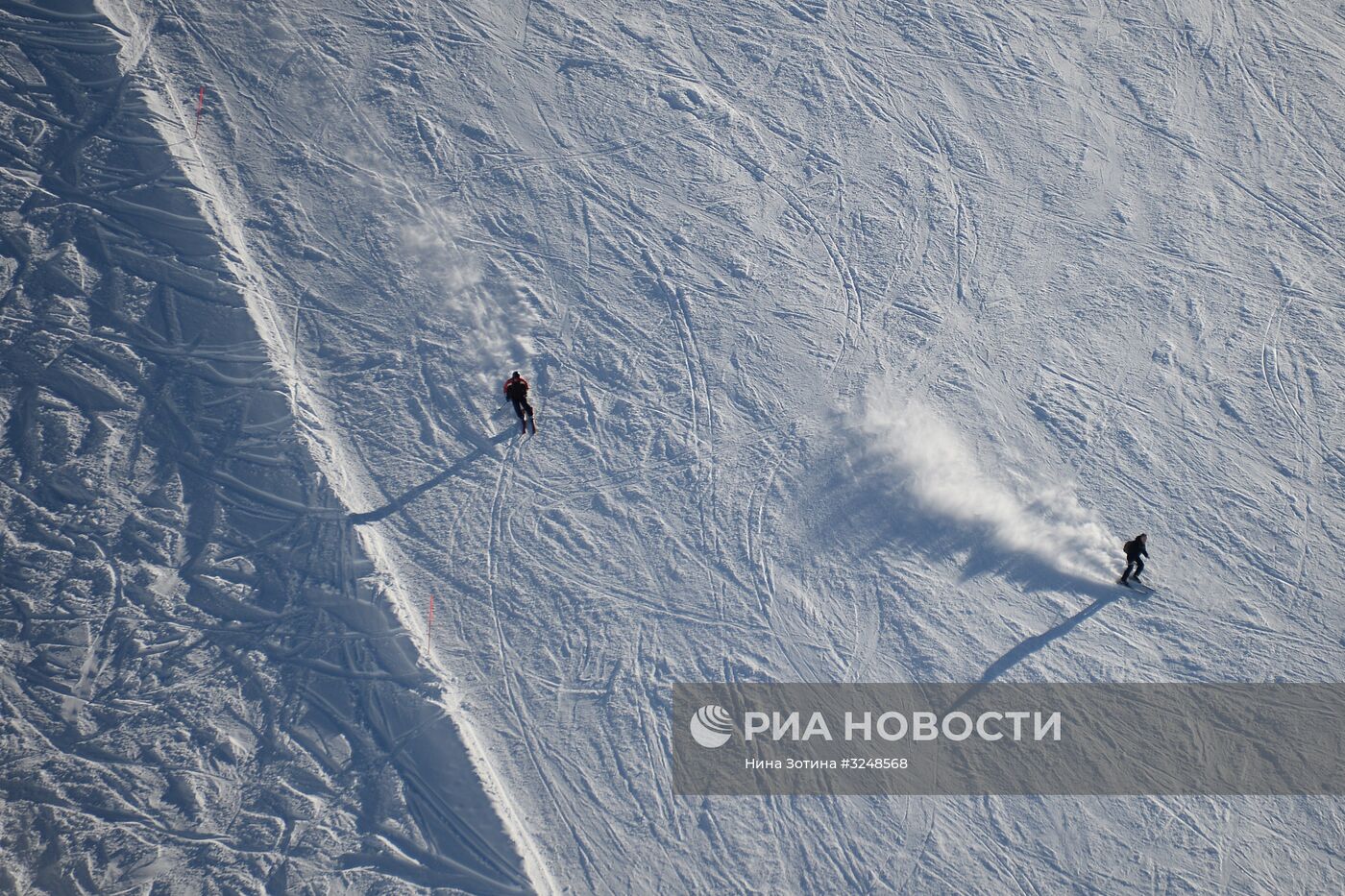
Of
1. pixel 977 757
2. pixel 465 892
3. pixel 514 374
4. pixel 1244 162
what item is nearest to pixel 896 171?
pixel 1244 162

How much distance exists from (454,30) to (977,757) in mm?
13264

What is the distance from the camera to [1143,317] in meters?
14.3

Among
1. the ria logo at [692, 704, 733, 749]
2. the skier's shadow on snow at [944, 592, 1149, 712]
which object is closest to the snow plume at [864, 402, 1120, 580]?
the skier's shadow on snow at [944, 592, 1149, 712]

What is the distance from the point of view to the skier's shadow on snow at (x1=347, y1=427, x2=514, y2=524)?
1196cm

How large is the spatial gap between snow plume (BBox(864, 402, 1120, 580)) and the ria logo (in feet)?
12.3

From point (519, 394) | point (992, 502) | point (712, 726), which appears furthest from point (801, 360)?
point (712, 726)

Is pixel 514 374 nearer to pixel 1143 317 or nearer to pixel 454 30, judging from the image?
pixel 454 30

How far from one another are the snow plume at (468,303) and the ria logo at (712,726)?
17.0 ft

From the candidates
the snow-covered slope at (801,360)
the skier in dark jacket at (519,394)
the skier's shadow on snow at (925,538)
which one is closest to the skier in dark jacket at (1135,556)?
the skier's shadow on snow at (925,538)

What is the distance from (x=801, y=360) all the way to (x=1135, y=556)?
15.9 ft

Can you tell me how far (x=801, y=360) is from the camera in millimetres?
13547

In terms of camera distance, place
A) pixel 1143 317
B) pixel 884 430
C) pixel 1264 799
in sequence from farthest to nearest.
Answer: pixel 1143 317 < pixel 884 430 < pixel 1264 799

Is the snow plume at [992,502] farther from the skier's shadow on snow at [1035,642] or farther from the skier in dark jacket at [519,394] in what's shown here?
the skier in dark jacket at [519,394]

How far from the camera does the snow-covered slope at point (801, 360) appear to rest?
1076cm
